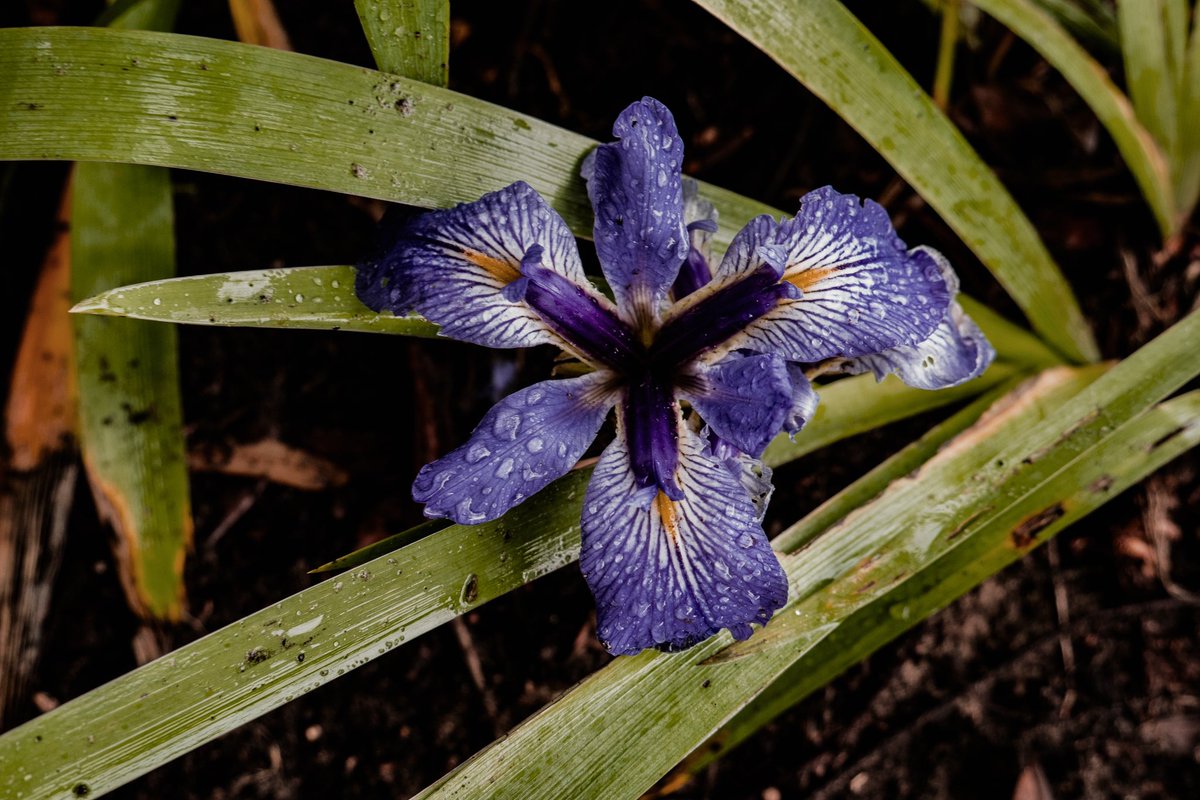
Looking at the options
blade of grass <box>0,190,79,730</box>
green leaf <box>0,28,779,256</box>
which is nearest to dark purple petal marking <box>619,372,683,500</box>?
green leaf <box>0,28,779,256</box>

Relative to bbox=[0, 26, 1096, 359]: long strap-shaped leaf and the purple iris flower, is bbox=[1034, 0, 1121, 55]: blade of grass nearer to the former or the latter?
the purple iris flower

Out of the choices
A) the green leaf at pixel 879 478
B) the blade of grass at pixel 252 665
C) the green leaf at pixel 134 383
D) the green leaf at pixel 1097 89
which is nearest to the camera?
the blade of grass at pixel 252 665

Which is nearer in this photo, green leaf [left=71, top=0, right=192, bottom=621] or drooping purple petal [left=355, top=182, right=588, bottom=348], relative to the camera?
drooping purple petal [left=355, top=182, right=588, bottom=348]

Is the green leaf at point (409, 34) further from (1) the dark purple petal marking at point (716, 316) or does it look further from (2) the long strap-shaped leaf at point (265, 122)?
(1) the dark purple petal marking at point (716, 316)

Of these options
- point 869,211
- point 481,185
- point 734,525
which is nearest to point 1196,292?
point 869,211

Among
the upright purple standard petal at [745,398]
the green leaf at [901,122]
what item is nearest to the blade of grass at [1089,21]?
the green leaf at [901,122]

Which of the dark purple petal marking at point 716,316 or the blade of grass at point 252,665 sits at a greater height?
the dark purple petal marking at point 716,316

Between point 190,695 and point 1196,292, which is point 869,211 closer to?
point 190,695

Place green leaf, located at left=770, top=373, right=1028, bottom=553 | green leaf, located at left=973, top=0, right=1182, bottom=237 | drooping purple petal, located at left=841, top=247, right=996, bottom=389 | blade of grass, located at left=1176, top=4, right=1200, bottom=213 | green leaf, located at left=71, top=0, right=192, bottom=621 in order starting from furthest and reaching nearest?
blade of grass, located at left=1176, top=4, right=1200, bottom=213
green leaf, located at left=973, top=0, right=1182, bottom=237
green leaf, located at left=71, top=0, right=192, bottom=621
green leaf, located at left=770, top=373, right=1028, bottom=553
drooping purple petal, located at left=841, top=247, right=996, bottom=389
